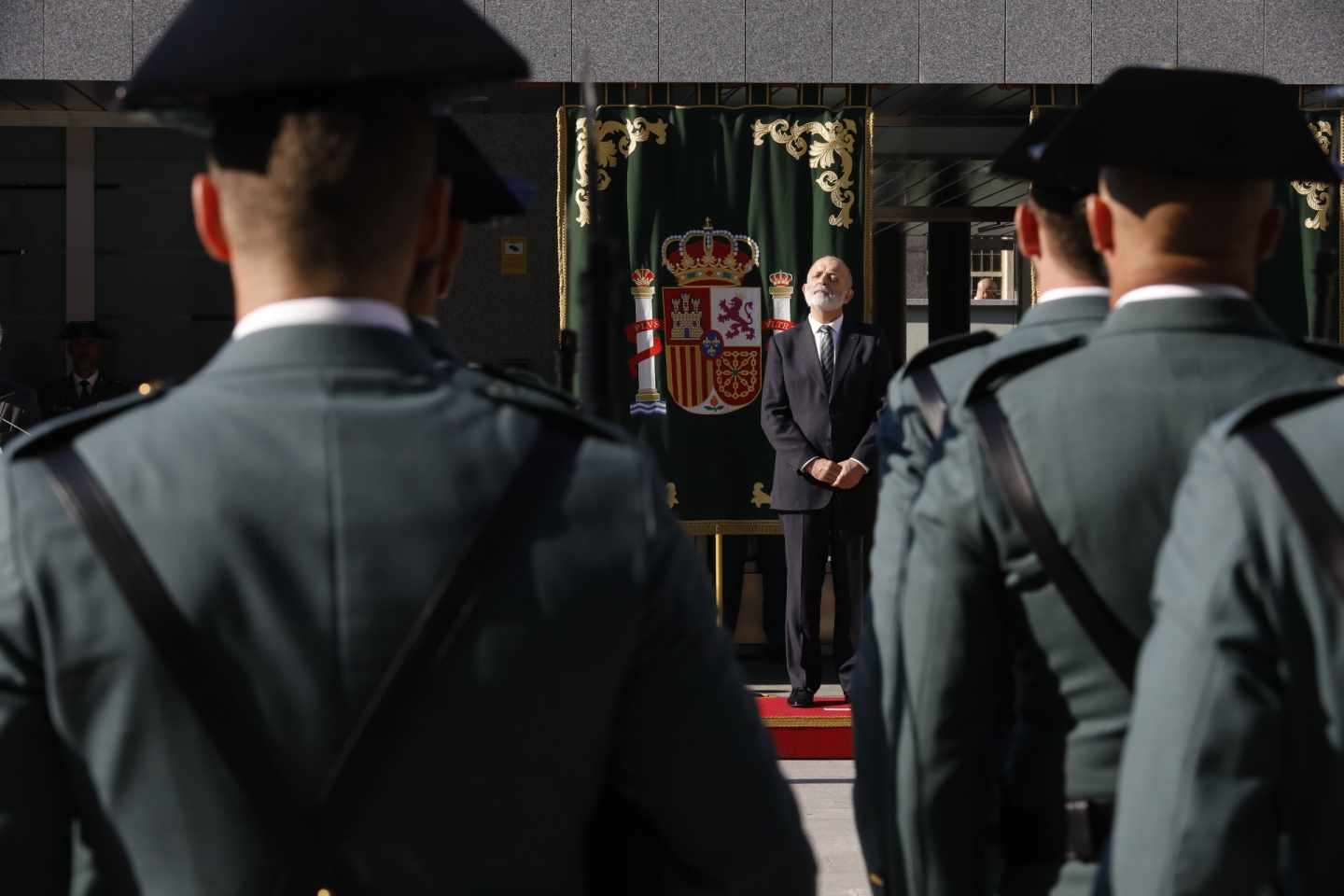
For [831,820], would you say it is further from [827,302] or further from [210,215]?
[210,215]

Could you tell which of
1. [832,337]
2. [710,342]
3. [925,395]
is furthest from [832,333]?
[925,395]

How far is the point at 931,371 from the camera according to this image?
3.23 m

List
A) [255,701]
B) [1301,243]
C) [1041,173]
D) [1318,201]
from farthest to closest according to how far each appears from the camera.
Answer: [1301,243]
[1318,201]
[1041,173]
[255,701]

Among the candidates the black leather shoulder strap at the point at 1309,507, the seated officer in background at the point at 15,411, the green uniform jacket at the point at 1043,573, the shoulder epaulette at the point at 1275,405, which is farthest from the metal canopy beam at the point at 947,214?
the black leather shoulder strap at the point at 1309,507

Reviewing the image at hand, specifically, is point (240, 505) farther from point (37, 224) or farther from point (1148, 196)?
point (37, 224)

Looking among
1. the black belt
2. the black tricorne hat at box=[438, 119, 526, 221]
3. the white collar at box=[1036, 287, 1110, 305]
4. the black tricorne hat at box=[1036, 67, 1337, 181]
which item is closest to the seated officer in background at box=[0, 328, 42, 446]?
the black tricorne hat at box=[438, 119, 526, 221]

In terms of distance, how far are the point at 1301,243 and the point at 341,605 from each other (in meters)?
9.41

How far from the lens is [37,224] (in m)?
11.3

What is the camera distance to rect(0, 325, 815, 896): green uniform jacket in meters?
1.53

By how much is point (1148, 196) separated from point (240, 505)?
4.43 feet

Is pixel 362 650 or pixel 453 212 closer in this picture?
pixel 362 650

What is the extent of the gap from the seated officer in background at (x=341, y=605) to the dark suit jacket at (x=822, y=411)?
6.99 meters

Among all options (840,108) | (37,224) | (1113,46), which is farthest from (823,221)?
(37,224)

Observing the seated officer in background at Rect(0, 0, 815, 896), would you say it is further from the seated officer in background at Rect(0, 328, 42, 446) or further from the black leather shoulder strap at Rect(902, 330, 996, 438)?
the seated officer in background at Rect(0, 328, 42, 446)
